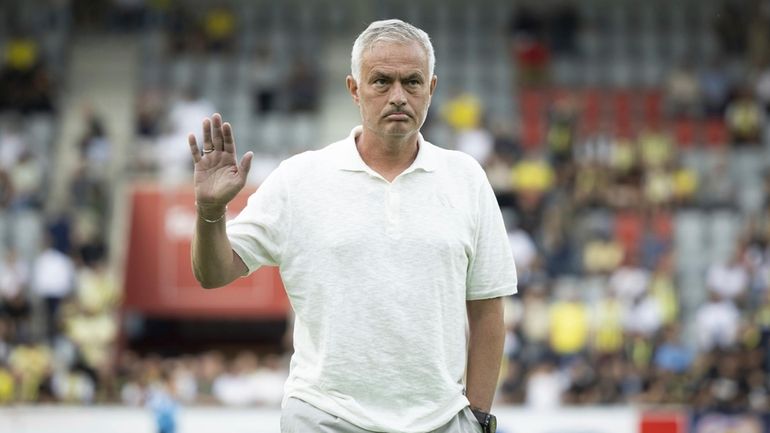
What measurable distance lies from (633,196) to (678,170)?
751 millimetres

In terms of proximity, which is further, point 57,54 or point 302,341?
point 57,54

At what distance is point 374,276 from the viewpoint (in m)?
3.66

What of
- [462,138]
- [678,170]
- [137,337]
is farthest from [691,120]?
[137,337]

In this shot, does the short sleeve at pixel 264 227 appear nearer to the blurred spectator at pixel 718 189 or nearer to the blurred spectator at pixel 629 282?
the blurred spectator at pixel 629 282

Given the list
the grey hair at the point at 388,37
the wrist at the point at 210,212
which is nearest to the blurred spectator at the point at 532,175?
the grey hair at the point at 388,37

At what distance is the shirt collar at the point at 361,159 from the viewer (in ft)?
12.5

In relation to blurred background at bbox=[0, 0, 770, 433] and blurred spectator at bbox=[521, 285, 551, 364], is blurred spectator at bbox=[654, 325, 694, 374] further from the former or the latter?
blurred spectator at bbox=[521, 285, 551, 364]

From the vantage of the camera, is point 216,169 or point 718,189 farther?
point 718,189

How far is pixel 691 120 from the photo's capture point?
763 inches

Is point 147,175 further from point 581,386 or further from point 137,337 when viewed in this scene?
point 581,386

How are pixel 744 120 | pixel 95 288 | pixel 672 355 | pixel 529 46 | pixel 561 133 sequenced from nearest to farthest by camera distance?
pixel 672 355
pixel 95 288
pixel 561 133
pixel 744 120
pixel 529 46

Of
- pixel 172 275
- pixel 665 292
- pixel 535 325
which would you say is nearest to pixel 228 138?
pixel 535 325

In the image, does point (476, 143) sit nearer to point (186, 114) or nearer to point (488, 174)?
point (488, 174)

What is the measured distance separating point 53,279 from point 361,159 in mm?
13312
